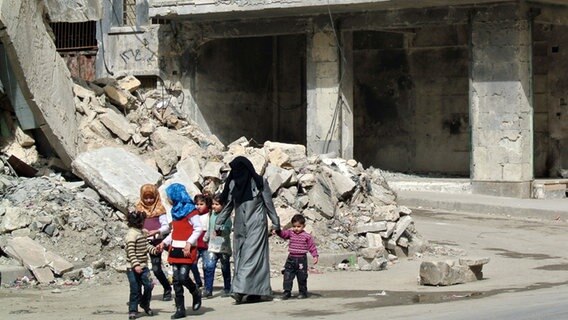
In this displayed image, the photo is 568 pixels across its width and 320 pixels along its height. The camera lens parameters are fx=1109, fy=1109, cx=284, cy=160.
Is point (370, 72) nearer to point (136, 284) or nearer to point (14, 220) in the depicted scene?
point (14, 220)

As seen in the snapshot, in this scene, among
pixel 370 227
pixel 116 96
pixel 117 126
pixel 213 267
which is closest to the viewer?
pixel 213 267

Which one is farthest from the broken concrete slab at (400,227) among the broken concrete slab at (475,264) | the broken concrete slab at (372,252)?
the broken concrete slab at (475,264)

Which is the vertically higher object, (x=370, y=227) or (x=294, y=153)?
(x=294, y=153)

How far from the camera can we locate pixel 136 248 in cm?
1040

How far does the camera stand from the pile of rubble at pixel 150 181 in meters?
13.5

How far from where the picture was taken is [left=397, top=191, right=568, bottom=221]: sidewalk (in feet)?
65.9

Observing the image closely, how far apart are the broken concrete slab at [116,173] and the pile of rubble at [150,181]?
0.01 metres

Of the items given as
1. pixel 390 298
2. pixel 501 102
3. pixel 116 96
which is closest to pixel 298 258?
pixel 390 298

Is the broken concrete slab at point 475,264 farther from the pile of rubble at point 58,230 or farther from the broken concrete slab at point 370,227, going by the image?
the pile of rubble at point 58,230

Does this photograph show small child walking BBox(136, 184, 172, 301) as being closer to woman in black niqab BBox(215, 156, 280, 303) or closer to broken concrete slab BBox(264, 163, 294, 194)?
woman in black niqab BBox(215, 156, 280, 303)

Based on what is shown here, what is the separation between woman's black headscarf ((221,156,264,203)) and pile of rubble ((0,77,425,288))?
2473 millimetres

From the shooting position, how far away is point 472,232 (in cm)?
1814

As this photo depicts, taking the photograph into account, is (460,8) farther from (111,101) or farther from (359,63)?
(111,101)

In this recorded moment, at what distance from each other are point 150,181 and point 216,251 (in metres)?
2.95
